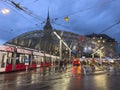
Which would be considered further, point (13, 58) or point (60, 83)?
point (13, 58)

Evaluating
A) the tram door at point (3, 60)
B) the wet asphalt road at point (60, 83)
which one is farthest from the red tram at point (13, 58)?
the wet asphalt road at point (60, 83)

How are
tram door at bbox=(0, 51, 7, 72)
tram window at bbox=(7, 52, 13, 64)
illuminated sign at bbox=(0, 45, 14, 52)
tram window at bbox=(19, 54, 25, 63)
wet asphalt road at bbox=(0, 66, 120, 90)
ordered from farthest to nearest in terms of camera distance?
1. tram window at bbox=(19, 54, 25, 63)
2. tram window at bbox=(7, 52, 13, 64)
3. illuminated sign at bbox=(0, 45, 14, 52)
4. tram door at bbox=(0, 51, 7, 72)
5. wet asphalt road at bbox=(0, 66, 120, 90)

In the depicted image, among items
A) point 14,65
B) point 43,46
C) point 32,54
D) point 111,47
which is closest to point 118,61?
point 111,47

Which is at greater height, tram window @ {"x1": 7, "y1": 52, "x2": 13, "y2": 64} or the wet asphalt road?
tram window @ {"x1": 7, "y1": 52, "x2": 13, "y2": 64}

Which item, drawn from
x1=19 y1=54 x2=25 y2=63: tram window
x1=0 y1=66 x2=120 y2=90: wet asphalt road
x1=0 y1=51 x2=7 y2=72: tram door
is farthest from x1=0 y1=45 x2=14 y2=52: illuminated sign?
x1=0 y1=66 x2=120 y2=90: wet asphalt road

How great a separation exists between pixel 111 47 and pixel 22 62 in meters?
116

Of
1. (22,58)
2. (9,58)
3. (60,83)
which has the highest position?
(22,58)

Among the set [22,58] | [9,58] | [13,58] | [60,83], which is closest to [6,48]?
[9,58]

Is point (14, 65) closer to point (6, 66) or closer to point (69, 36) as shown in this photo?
point (6, 66)

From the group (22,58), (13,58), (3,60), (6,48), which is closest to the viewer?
(3,60)

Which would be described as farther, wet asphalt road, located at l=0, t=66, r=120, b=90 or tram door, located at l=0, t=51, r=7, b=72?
tram door, located at l=0, t=51, r=7, b=72

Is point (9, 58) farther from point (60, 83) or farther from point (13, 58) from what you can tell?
point (60, 83)

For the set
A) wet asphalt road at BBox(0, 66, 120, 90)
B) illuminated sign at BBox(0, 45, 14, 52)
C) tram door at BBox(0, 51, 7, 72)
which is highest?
illuminated sign at BBox(0, 45, 14, 52)

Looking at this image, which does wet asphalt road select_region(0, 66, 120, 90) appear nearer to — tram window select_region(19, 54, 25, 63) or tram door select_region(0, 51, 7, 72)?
tram door select_region(0, 51, 7, 72)
